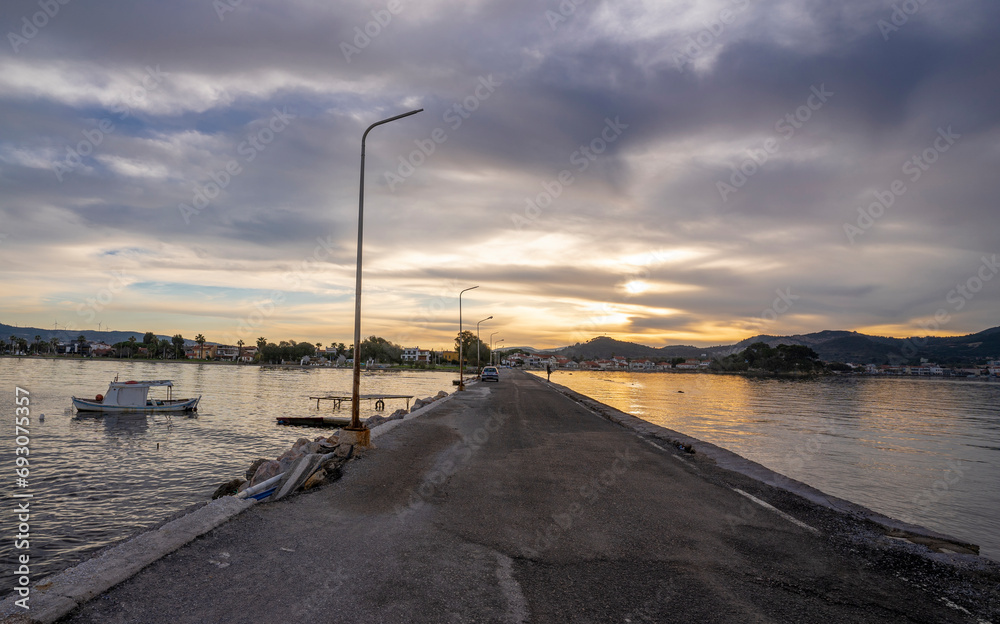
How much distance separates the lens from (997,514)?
13.6 m

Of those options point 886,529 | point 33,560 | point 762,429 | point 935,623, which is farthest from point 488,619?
point 762,429

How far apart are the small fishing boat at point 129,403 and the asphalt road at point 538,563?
3755cm

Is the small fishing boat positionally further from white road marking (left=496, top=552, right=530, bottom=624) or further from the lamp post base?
white road marking (left=496, top=552, right=530, bottom=624)

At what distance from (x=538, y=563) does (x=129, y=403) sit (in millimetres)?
45605

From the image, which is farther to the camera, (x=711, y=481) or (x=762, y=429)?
(x=762, y=429)

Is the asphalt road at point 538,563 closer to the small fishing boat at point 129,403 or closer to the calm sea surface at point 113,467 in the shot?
the calm sea surface at point 113,467

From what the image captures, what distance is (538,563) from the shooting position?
571 centimetres

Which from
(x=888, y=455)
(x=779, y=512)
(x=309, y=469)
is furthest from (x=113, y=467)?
(x=888, y=455)

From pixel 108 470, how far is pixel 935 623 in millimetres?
24176

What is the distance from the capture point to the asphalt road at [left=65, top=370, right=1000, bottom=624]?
4570mm

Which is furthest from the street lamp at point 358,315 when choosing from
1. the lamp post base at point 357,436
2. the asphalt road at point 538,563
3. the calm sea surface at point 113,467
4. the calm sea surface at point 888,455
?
the calm sea surface at point 888,455

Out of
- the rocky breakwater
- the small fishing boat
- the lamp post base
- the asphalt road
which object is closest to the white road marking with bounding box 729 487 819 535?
the asphalt road

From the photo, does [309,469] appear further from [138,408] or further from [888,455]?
[138,408]

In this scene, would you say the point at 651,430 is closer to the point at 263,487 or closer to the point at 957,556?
the point at 957,556
